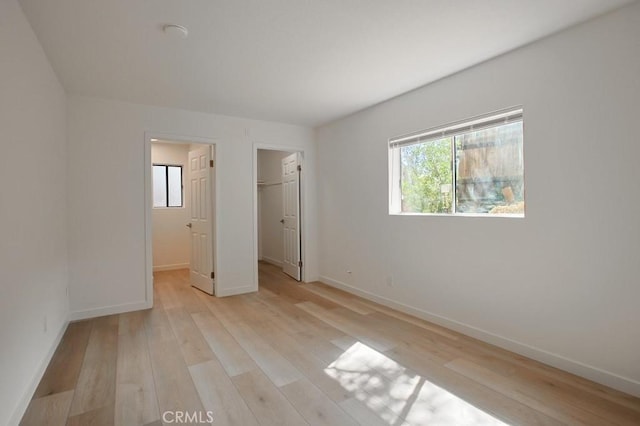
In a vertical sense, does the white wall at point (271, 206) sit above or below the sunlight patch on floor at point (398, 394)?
above

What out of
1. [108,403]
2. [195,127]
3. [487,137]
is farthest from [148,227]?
[487,137]

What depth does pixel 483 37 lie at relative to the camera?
2438mm

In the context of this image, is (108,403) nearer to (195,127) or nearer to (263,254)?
(195,127)

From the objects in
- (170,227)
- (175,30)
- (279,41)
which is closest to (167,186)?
(170,227)

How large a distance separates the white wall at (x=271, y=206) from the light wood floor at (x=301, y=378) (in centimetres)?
329

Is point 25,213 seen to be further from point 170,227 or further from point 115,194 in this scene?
point 170,227

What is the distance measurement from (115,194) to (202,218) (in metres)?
1.22

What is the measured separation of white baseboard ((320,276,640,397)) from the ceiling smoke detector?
339 centimetres

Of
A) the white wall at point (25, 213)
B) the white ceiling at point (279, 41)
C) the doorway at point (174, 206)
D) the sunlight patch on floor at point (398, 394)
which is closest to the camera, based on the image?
the white wall at point (25, 213)

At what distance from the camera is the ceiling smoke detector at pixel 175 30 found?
2.25m

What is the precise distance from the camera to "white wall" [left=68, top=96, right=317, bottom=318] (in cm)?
359

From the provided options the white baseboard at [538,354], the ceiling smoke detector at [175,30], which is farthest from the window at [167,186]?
the white baseboard at [538,354]

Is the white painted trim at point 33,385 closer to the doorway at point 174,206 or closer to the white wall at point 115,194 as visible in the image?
the white wall at point 115,194

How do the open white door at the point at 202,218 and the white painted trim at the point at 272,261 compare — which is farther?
the white painted trim at the point at 272,261
